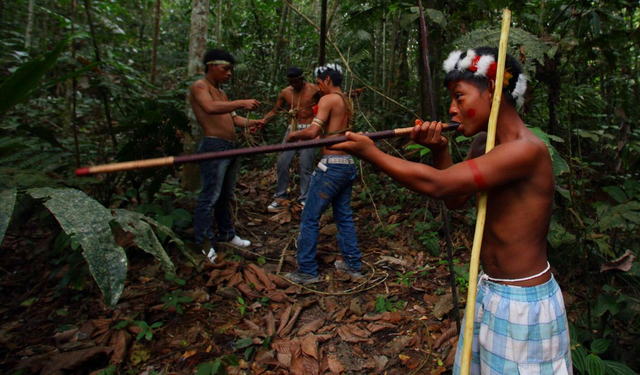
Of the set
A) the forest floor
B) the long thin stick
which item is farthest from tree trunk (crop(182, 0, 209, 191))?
the long thin stick

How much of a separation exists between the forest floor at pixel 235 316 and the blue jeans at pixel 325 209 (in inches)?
9.0

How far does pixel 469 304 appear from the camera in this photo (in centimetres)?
145

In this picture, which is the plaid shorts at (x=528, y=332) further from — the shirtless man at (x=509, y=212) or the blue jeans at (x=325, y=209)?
the blue jeans at (x=325, y=209)

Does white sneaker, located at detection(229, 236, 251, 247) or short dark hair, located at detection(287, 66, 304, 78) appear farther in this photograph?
short dark hair, located at detection(287, 66, 304, 78)

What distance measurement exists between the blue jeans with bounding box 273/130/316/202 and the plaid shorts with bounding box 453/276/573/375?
409 centimetres

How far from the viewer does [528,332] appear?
1.62m

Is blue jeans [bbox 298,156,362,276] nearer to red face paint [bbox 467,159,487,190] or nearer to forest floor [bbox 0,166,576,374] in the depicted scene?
forest floor [bbox 0,166,576,374]

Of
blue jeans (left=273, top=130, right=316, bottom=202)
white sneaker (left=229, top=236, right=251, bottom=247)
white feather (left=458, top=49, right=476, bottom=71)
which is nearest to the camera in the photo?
white feather (left=458, top=49, right=476, bottom=71)

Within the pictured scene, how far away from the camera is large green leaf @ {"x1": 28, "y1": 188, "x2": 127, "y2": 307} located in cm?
162

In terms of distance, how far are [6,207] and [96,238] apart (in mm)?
377

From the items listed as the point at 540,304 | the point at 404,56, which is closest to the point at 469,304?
the point at 540,304

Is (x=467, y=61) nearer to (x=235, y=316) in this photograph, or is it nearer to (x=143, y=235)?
(x=143, y=235)

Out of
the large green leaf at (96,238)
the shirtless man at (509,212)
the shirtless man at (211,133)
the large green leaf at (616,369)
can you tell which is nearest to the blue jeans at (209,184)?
the shirtless man at (211,133)

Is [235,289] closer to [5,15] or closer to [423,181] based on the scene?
[423,181]
